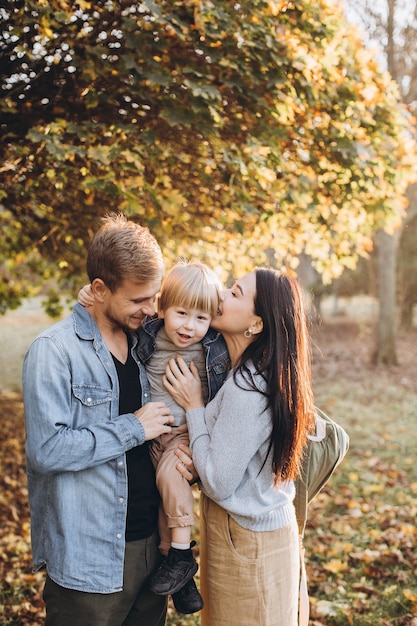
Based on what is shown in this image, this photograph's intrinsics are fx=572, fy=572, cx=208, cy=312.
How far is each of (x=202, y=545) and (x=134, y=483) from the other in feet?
1.50

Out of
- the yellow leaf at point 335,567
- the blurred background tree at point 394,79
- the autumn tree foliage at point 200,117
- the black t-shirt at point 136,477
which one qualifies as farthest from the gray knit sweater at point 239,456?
the blurred background tree at point 394,79

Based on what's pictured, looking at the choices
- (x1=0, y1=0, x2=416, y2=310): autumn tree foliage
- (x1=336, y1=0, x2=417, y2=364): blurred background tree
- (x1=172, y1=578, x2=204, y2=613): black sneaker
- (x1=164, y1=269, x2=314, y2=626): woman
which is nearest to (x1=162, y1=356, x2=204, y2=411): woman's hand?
(x1=164, y1=269, x2=314, y2=626): woman

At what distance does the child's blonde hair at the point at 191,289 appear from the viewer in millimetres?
2471

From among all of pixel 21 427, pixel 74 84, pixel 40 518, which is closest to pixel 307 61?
pixel 74 84

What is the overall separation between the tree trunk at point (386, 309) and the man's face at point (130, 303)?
38.8 ft

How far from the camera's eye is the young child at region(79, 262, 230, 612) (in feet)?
7.64

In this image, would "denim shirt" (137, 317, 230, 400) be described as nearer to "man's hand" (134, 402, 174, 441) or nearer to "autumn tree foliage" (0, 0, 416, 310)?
"man's hand" (134, 402, 174, 441)

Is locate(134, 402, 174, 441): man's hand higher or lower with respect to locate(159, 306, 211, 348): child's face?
lower

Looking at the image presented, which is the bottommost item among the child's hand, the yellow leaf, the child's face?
the yellow leaf

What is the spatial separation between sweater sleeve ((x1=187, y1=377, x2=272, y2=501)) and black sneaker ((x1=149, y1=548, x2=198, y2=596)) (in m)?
0.34

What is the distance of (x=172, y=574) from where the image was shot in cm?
232

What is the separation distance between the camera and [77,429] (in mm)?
2129

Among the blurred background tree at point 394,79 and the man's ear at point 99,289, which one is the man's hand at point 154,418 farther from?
the blurred background tree at point 394,79

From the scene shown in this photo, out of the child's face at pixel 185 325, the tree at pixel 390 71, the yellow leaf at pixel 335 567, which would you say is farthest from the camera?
the tree at pixel 390 71
